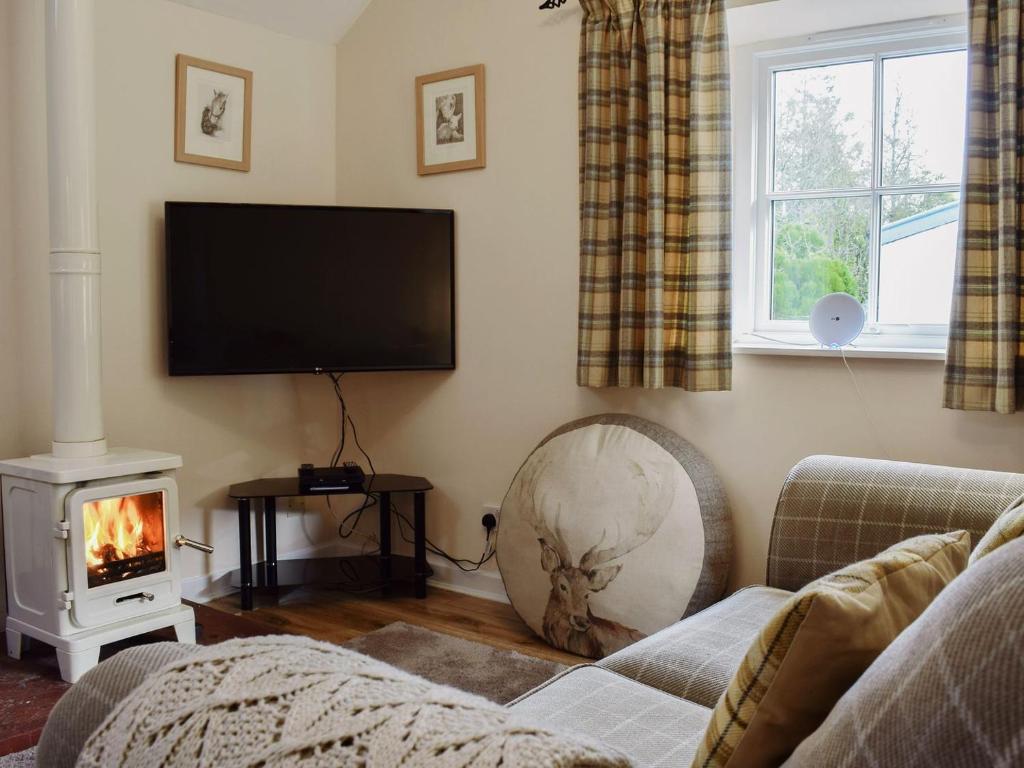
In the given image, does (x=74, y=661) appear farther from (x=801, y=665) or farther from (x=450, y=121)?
(x=801, y=665)

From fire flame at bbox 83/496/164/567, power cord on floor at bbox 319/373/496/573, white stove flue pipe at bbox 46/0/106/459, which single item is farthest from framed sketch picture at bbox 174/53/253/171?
fire flame at bbox 83/496/164/567

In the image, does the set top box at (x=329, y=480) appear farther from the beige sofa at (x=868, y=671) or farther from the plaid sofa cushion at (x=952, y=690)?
the plaid sofa cushion at (x=952, y=690)

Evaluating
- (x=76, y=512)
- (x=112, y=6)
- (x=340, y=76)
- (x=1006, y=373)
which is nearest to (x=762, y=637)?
(x=1006, y=373)

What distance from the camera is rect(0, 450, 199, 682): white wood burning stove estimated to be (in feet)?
8.94

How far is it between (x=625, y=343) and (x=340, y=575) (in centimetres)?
151

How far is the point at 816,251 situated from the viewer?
308 centimetres

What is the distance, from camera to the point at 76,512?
2.72m

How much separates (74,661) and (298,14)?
2.65 meters

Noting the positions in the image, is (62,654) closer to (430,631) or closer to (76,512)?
(76,512)

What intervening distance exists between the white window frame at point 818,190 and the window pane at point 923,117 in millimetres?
26

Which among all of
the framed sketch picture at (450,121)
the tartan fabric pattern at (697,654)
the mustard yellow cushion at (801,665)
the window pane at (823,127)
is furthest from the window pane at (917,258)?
the mustard yellow cushion at (801,665)

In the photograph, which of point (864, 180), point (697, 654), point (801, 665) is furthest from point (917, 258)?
point (801, 665)

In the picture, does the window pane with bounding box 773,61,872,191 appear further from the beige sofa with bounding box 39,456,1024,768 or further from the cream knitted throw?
the cream knitted throw

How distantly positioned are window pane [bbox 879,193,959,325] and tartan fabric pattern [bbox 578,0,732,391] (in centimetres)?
53
